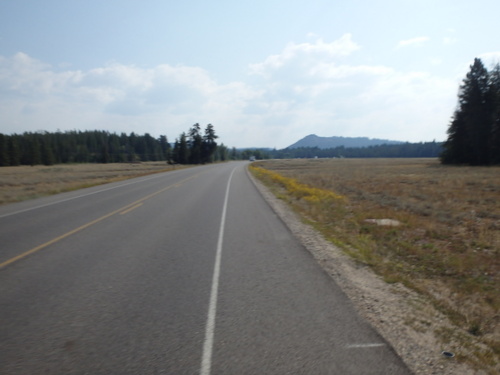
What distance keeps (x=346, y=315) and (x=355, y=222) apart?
24.4ft

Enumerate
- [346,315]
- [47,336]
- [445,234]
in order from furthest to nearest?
[445,234] < [346,315] < [47,336]

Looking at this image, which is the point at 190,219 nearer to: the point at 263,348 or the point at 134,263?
the point at 134,263

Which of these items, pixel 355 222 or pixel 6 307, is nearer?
pixel 6 307

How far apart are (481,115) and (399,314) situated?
63.7 meters

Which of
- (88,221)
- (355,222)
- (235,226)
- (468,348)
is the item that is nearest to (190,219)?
(235,226)

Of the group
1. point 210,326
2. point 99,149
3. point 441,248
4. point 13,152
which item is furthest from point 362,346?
point 99,149

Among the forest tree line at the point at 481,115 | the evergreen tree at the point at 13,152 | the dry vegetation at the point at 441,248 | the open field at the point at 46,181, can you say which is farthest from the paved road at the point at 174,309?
the evergreen tree at the point at 13,152

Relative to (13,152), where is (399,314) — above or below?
below

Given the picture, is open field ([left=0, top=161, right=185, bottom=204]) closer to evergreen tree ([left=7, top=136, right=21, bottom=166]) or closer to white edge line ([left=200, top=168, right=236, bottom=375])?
white edge line ([left=200, top=168, right=236, bottom=375])

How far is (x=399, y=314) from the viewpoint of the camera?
14.8ft

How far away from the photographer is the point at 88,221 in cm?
1070

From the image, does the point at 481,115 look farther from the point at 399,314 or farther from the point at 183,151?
the point at 183,151

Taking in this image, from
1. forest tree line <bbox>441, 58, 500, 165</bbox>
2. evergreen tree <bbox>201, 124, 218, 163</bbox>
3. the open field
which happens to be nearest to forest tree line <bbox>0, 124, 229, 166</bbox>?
evergreen tree <bbox>201, 124, 218, 163</bbox>

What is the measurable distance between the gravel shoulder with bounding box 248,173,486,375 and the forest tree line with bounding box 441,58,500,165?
60.4 m
